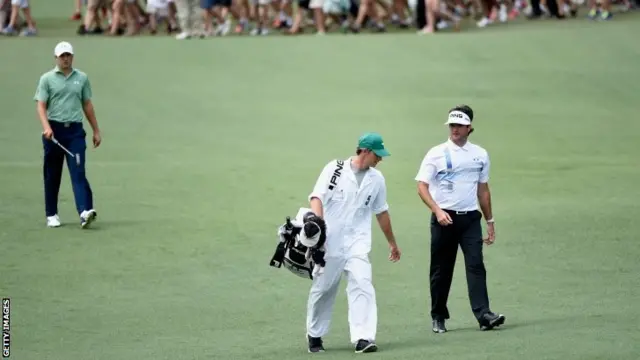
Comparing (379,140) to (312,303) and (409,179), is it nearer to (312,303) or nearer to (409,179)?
(312,303)

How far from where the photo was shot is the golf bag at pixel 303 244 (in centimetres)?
1110

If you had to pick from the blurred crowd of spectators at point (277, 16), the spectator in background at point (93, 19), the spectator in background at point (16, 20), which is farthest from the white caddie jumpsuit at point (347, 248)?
the spectator in background at point (16, 20)

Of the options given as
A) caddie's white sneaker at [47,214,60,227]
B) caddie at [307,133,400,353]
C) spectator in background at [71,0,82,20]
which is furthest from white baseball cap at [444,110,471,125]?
spectator in background at [71,0,82,20]

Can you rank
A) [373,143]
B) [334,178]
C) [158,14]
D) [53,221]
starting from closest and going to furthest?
[373,143] → [334,178] → [53,221] → [158,14]

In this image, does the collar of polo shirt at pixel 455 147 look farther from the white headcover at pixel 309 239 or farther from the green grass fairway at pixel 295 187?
the white headcover at pixel 309 239

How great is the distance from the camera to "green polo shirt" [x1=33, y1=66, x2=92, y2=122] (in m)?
16.2

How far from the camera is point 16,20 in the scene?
2869 cm

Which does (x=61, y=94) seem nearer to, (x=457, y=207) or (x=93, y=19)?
(x=457, y=207)

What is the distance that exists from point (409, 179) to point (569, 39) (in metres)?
8.13

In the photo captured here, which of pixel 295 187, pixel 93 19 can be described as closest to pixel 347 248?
pixel 295 187

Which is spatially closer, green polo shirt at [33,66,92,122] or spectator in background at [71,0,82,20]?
green polo shirt at [33,66,92,122]

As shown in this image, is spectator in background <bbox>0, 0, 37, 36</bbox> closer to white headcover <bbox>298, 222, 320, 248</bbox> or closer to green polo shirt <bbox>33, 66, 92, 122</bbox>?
green polo shirt <bbox>33, 66, 92, 122</bbox>

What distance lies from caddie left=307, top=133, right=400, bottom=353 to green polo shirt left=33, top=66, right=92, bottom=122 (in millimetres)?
5750

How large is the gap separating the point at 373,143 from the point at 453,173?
133cm
